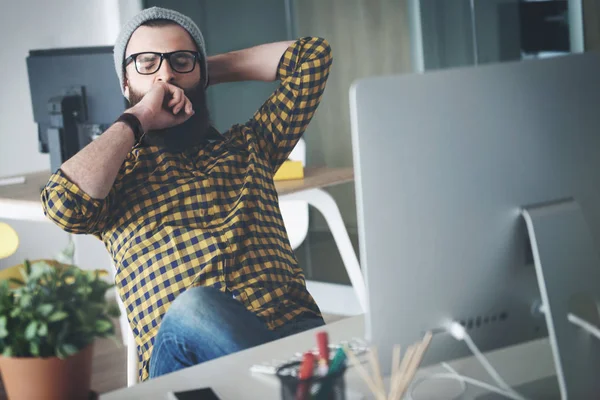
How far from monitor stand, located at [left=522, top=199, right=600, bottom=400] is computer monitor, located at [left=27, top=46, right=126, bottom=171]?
2.07 m

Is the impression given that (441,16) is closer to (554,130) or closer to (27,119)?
(27,119)

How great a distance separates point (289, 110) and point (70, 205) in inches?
23.5

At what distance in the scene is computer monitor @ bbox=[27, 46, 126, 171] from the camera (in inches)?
117

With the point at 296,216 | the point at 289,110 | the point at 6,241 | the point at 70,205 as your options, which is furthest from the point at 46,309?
the point at 296,216

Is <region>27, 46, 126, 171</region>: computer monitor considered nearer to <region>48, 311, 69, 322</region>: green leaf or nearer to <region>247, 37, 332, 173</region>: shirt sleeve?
<region>247, 37, 332, 173</region>: shirt sleeve

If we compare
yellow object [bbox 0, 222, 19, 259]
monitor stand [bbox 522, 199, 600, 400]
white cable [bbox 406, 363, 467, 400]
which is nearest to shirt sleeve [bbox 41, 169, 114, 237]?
white cable [bbox 406, 363, 467, 400]

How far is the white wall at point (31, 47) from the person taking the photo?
4559 mm

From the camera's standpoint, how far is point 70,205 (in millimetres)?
1815

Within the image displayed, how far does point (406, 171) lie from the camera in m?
1.05

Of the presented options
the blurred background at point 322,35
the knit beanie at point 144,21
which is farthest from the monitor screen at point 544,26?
the knit beanie at point 144,21

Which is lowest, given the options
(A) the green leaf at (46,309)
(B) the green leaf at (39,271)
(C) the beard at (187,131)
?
(A) the green leaf at (46,309)

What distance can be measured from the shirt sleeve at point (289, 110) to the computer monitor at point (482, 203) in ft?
3.49

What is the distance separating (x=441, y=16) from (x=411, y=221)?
3.03 metres

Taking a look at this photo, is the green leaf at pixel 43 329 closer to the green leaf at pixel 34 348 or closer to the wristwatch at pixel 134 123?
the green leaf at pixel 34 348
